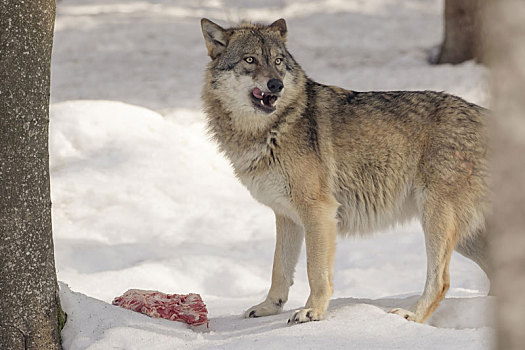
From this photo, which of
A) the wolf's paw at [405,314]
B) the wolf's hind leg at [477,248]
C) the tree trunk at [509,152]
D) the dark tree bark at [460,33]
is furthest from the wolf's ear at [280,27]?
the dark tree bark at [460,33]

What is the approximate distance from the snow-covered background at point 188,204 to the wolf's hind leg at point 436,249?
156mm

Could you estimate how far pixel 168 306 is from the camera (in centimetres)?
479

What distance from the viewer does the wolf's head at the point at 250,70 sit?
15.9ft

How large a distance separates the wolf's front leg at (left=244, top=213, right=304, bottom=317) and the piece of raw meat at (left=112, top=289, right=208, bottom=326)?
47cm

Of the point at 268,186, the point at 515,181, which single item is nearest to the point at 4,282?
the point at 268,186

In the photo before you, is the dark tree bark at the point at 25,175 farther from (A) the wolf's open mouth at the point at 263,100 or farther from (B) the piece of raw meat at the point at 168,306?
(A) the wolf's open mouth at the point at 263,100

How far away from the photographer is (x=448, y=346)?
377 cm

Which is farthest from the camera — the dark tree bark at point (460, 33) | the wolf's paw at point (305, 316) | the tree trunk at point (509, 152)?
the dark tree bark at point (460, 33)

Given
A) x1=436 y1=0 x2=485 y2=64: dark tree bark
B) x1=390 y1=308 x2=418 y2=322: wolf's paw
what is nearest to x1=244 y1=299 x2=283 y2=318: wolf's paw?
x1=390 y1=308 x2=418 y2=322: wolf's paw

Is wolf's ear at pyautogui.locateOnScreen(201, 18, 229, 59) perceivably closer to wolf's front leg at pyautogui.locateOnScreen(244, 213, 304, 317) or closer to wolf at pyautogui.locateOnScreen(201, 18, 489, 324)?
wolf at pyautogui.locateOnScreen(201, 18, 489, 324)

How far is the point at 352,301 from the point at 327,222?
71 cm

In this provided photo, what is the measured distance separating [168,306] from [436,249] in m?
1.77

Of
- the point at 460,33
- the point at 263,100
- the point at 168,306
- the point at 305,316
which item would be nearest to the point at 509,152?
the point at 305,316

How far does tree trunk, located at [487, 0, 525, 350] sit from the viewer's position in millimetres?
1367
